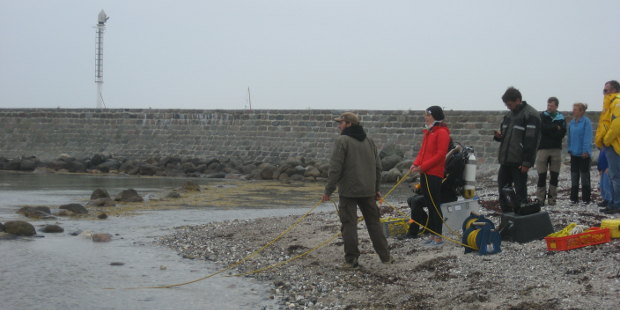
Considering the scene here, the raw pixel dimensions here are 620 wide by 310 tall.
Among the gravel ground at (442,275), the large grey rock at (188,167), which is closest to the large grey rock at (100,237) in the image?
the gravel ground at (442,275)

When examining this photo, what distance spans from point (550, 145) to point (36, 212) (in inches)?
356

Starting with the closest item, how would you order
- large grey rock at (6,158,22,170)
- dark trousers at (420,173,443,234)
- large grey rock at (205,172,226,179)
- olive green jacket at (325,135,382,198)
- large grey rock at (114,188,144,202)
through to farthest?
olive green jacket at (325,135,382,198) → dark trousers at (420,173,443,234) → large grey rock at (114,188,144,202) → large grey rock at (205,172,226,179) → large grey rock at (6,158,22,170)

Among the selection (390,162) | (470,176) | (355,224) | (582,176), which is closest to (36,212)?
(355,224)

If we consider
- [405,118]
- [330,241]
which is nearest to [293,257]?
[330,241]

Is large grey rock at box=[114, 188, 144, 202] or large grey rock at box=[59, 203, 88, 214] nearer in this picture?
large grey rock at box=[59, 203, 88, 214]

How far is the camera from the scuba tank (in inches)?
329

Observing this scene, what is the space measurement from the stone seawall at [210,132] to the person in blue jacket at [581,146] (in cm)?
1121

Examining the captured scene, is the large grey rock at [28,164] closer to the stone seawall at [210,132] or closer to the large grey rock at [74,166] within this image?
the large grey rock at [74,166]

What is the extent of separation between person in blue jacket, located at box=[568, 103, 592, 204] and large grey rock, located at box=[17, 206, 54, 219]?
907 cm

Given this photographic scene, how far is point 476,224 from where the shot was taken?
768cm

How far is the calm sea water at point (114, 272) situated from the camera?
24.9 feet

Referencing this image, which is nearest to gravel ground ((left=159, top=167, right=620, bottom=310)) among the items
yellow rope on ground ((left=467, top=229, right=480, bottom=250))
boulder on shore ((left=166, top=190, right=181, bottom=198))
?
yellow rope on ground ((left=467, top=229, right=480, bottom=250))

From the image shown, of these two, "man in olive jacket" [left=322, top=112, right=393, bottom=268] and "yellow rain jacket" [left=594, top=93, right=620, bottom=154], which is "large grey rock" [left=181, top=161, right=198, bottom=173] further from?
"man in olive jacket" [left=322, top=112, right=393, bottom=268]

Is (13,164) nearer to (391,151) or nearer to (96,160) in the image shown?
(96,160)
